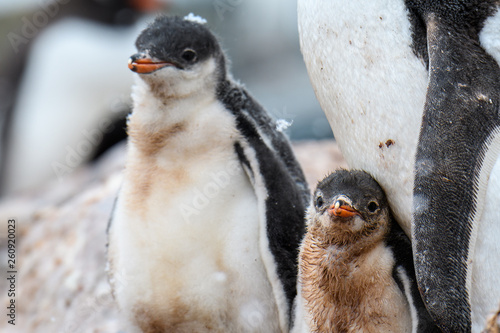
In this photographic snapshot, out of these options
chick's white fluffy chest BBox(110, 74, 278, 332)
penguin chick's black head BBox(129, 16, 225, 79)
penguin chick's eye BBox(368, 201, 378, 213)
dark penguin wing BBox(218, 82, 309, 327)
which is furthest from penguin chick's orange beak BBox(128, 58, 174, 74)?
penguin chick's eye BBox(368, 201, 378, 213)

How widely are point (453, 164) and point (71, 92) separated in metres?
3.81

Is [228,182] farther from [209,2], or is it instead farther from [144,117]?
[209,2]

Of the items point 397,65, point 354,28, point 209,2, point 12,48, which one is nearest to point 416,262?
point 397,65

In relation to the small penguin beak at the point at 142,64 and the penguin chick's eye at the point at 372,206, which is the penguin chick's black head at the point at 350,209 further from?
the small penguin beak at the point at 142,64

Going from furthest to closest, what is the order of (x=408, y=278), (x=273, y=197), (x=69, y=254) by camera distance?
(x=69, y=254)
(x=273, y=197)
(x=408, y=278)

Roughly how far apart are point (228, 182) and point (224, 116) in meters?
0.19

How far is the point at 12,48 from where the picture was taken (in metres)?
6.77

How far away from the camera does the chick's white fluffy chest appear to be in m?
2.12

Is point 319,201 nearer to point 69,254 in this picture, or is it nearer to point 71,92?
point 69,254

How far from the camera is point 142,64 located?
2.11 meters

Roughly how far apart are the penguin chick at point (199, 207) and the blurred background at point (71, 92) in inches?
64.3

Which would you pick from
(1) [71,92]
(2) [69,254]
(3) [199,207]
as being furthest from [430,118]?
(1) [71,92]

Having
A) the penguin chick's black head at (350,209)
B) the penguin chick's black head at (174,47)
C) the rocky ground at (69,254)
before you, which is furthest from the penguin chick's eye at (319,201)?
the rocky ground at (69,254)

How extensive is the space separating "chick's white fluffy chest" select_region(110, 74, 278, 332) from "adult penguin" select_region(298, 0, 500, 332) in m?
0.33
